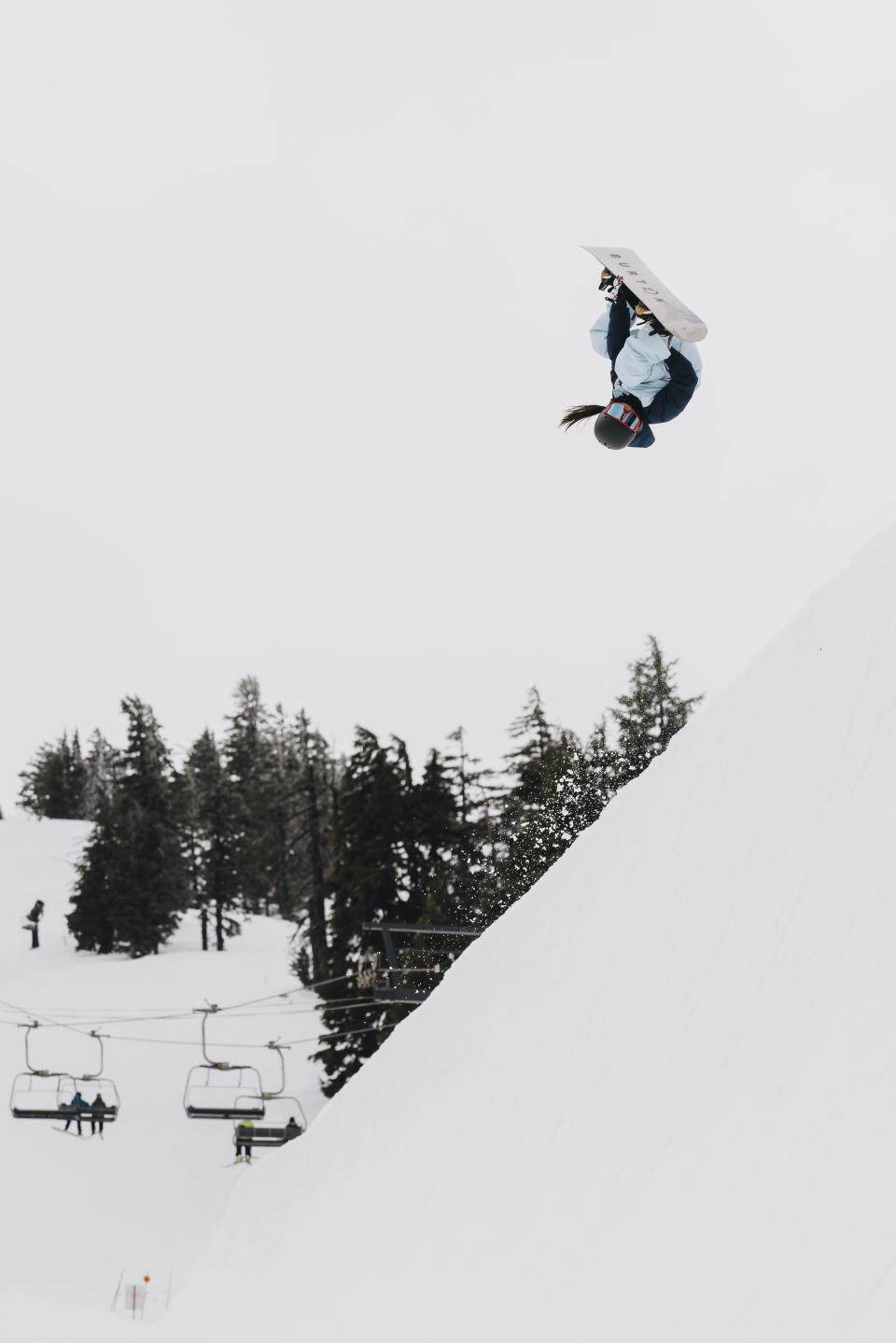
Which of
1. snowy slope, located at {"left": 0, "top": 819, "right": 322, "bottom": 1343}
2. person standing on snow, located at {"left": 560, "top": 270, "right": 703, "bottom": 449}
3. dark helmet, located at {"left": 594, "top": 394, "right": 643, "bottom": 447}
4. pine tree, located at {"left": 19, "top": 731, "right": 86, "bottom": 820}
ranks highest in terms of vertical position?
pine tree, located at {"left": 19, "top": 731, "right": 86, "bottom": 820}

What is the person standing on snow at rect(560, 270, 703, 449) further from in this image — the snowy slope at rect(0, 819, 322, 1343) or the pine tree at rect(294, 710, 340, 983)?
the pine tree at rect(294, 710, 340, 983)

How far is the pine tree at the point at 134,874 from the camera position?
45.0 metres

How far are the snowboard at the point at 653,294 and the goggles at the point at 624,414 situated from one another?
64cm

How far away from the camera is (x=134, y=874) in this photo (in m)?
45.9

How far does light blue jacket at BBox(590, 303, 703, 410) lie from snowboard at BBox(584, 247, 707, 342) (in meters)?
0.24

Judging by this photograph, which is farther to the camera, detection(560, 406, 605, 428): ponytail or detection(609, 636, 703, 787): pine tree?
detection(609, 636, 703, 787): pine tree

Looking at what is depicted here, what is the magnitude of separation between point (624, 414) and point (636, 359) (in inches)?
13.3

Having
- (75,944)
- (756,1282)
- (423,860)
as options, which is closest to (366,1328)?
(756,1282)

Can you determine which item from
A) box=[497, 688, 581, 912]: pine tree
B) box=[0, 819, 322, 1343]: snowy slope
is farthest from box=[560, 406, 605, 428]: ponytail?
box=[497, 688, 581, 912]: pine tree

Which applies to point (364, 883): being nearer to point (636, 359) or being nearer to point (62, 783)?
point (636, 359)

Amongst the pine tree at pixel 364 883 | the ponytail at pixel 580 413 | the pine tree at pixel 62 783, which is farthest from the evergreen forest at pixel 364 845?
the pine tree at pixel 62 783

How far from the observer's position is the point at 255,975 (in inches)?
1618

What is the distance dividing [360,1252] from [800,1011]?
195 inches

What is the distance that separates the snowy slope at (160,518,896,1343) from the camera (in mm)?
4645
